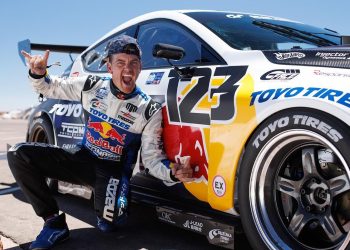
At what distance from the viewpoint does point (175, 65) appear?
2926mm

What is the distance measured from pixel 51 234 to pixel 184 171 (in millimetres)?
1024

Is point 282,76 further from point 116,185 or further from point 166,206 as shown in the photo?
point 116,185

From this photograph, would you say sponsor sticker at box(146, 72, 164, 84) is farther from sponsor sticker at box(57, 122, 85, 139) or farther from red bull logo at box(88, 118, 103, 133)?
sponsor sticker at box(57, 122, 85, 139)

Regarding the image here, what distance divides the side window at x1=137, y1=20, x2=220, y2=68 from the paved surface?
1202mm

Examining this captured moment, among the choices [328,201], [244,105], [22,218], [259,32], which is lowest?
[22,218]

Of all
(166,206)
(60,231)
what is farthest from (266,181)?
(60,231)

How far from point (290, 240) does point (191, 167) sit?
72cm

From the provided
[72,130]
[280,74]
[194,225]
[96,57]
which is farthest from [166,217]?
[96,57]

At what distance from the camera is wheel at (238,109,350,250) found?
2102mm

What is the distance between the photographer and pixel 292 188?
2270 millimetres

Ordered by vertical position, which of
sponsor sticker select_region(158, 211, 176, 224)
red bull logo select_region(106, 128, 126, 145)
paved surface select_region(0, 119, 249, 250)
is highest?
red bull logo select_region(106, 128, 126, 145)

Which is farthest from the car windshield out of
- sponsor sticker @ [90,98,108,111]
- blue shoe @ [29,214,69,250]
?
blue shoe @ [29,214,69,250]

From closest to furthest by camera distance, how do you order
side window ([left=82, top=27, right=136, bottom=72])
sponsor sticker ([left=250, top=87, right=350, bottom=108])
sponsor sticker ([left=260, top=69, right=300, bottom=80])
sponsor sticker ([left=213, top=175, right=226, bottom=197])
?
sponsor sticker ([left=250, top=87, right=350, bottom=108]) < sponsor sticker ([left=260, top=69, right=300, bottom=80]) < sponsor sticker ([left=213, top=175, right=226, bottom=197]) < side window ([left=82, top=27, right=136, bottom=72])

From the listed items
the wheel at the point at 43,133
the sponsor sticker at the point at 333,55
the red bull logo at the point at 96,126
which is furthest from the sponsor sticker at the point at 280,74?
the wheel at the point at 43,133
